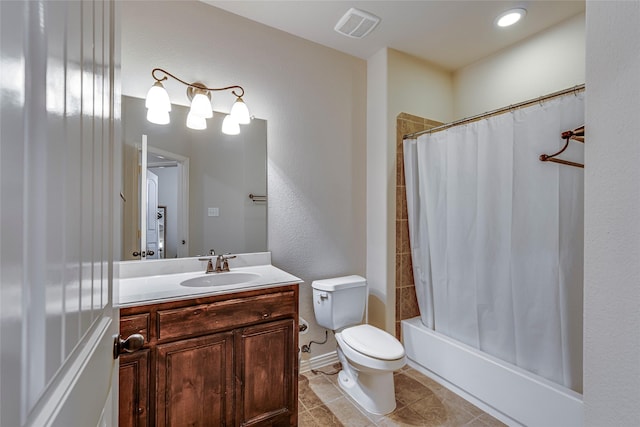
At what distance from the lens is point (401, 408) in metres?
1.78

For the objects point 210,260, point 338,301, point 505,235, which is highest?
point 505,235

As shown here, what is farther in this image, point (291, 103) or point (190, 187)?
point (291, 103)

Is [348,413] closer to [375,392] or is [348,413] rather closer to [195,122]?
[375,392]

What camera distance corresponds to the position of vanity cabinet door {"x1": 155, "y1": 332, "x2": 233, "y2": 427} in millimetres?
1252

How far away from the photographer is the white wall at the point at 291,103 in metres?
1.70

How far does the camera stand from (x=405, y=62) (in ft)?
7.91

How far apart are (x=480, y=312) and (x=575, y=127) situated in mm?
1227

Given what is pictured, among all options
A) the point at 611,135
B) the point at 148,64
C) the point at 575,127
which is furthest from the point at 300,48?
the point at 611,135

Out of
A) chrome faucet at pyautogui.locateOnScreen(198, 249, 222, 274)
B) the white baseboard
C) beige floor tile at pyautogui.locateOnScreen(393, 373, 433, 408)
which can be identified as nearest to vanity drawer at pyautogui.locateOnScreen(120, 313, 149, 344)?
chrome faucet at pyautogui.locateOnScreen(198, 249, 222, 274)

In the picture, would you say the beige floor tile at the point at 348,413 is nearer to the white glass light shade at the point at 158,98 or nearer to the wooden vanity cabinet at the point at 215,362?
the wooden vanity cabinet at the point at 215,362

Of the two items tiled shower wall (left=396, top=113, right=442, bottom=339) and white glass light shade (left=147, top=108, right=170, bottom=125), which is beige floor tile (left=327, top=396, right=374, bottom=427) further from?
white glass light shade (left=147, top=108, right=170, bottom=125)

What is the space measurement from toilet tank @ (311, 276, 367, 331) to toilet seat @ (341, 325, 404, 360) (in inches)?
5.7

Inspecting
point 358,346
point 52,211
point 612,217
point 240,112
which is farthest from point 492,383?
point 240,112

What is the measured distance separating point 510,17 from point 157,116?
2.46 meters
